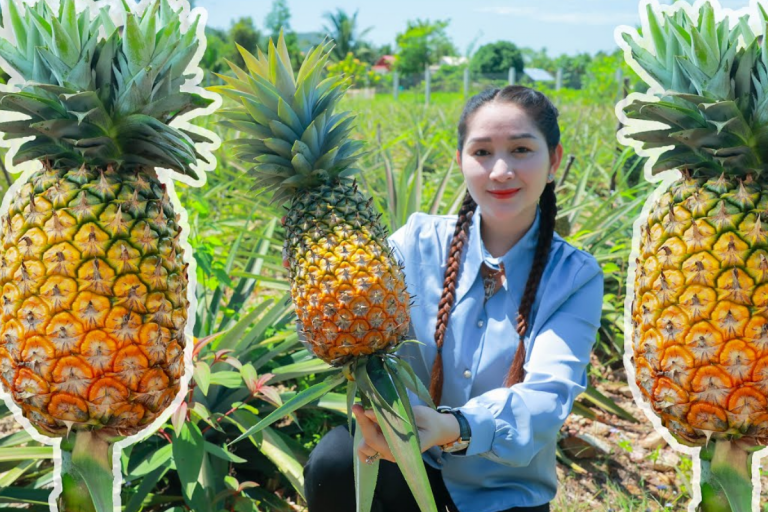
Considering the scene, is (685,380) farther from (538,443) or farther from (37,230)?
(37,230)

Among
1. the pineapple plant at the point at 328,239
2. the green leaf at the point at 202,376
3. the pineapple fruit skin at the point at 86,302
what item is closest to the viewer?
the pineapple fruit skin at the point at 86,302

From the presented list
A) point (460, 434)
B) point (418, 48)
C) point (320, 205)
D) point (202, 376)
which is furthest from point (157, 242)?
point (418, 48)

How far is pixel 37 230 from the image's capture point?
119 centimetres

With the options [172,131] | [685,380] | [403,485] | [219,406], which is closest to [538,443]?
[403,485]

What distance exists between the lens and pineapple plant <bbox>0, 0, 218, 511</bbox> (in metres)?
1.16

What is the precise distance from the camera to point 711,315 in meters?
1.18

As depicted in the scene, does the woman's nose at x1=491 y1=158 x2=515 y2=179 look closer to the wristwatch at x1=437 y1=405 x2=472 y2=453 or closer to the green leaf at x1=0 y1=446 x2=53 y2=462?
the wristwatch at x1=437 y1=405 x2=472 y2=453

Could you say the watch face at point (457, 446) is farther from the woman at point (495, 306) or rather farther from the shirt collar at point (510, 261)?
the shirt collar at point (510, 261)

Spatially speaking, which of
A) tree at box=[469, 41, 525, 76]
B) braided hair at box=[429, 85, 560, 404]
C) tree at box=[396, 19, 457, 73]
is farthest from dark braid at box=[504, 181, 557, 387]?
tree at box=[469, 41, 525, 76]

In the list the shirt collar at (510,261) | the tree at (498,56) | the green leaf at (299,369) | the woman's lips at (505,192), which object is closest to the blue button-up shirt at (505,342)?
the shirt collar at (510,261)

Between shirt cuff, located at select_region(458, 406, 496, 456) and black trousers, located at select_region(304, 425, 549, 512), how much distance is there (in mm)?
492

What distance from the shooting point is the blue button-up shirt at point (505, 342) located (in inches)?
73.5

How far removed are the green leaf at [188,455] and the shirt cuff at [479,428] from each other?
3.41 feet

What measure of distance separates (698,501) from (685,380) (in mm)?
270
